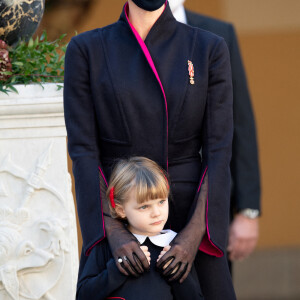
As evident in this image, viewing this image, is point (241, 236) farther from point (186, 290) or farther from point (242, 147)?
point (186, 290)

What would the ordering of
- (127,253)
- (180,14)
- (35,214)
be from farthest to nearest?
(35,214) < (180,14) < (127,253)

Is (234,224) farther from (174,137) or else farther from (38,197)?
(38,197)

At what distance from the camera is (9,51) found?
358 centimetres

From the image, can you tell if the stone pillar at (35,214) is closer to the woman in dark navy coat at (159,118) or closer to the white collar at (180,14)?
the white collar at (180,14)

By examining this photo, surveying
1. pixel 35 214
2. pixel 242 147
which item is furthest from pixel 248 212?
pixel 35 214

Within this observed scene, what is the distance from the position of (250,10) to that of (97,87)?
13.7ft

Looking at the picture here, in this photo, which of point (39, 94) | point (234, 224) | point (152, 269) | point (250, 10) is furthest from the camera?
point (250, 10)

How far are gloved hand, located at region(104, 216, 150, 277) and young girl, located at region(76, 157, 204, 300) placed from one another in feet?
0.04

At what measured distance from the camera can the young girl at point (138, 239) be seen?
2307 millimetres

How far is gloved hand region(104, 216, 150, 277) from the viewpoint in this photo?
2287 mm

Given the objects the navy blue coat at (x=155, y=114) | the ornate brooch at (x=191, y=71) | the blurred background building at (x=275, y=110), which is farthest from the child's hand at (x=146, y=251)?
the blurred background building at (x=275, y=110)

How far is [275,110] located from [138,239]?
14.0ft

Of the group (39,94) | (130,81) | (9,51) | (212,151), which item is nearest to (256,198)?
(212,151)

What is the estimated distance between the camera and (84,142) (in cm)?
240
